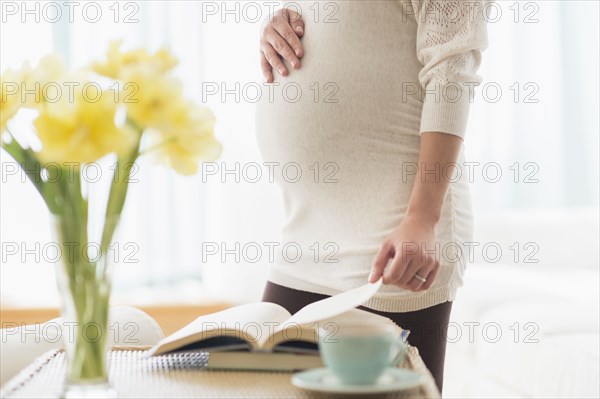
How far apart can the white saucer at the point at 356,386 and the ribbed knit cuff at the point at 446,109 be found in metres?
0.42

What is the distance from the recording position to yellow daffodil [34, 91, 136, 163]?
68cm

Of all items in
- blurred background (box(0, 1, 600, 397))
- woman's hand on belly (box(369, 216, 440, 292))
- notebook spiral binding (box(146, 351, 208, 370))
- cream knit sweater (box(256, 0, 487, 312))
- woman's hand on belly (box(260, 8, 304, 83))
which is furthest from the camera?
blurred background (box(0, 1, 600, 397))

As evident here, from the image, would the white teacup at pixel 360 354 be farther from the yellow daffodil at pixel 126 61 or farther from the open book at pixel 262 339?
the yellow daffodil at pixel 126 61

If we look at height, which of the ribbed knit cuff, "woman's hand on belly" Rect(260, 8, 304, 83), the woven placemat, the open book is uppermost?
"woman's hand on belly" Rect(260, 8, 304, 83)

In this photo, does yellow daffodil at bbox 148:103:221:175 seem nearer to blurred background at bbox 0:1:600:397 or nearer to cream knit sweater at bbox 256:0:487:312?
cream knit sweater at bbox 256:0:487:312

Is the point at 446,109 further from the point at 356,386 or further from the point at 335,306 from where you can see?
the point at 356,386

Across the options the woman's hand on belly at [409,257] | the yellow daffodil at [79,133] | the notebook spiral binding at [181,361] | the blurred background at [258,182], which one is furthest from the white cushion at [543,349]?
the yellow daffodil at [79,133]

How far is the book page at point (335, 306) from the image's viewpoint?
0.85 m

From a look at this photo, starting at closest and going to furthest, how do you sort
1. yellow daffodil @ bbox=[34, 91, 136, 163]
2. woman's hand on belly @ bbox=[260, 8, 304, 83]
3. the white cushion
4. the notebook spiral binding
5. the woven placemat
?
yellow daffodil @ bbox=[34, 91, 136, 163], the woven placemat, the notebook spiral binding, woman's hand on belly @ bbox=[260, 8, 304, 83], the white cushion

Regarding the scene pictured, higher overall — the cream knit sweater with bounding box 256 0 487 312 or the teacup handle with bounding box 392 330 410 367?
the cream knit sweater with bounding box 256 0 487 312

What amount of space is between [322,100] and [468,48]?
228 millimetres

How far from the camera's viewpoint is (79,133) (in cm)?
69

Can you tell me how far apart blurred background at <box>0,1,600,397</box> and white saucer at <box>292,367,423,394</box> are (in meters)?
1.53

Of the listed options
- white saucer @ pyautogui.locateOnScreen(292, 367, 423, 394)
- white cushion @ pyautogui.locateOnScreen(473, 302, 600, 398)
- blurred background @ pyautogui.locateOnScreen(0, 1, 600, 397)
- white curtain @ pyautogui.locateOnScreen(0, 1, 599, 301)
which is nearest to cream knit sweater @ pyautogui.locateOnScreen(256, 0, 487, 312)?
white saucer @ pyautogui.locateOnScreen(292, 367, 423, 394)
